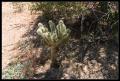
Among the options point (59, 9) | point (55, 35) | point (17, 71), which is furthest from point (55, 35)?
point (59, 9)

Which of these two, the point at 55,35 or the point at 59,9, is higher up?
the point at 59,9

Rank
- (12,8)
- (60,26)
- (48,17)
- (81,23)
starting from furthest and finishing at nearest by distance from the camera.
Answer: (12,8) → (48,17) → (81,23) → (60,26)

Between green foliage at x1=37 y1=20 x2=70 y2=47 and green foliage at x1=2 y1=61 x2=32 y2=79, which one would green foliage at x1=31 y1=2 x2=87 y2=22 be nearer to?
green foliage at x1=37 y1=20 x2=70 y2=47

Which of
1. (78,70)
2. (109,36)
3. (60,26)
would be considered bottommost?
(78,70)

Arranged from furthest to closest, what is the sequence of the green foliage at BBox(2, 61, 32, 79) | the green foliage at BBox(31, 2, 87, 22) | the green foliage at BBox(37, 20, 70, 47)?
the green foliage at BBox(31, 2, 87, 22) < the green foliage at BBox(2, 61, 32, 79) < the green foliage at BBox(37, 20, 70, 47)

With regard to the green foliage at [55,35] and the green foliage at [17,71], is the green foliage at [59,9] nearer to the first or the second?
the green foliage at [55,35]

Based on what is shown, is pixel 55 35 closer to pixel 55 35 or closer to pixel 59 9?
pixel 55 35

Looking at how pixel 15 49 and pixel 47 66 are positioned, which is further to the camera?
pixel 15 49

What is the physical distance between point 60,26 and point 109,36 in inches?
48.6

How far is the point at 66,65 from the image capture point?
569 cm

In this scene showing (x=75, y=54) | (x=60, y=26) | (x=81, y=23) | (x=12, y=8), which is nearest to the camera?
(x=60, y=26)

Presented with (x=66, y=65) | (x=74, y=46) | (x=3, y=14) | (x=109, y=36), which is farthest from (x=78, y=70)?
(x=3, y=14)

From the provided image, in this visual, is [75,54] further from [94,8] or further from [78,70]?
[94,8]

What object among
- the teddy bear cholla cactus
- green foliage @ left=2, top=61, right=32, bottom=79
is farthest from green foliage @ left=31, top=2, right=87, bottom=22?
green foliage @ left=2, top=61, right=32, bottom=79
